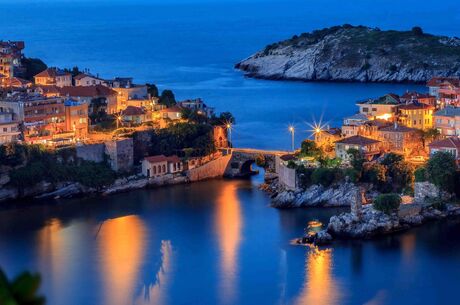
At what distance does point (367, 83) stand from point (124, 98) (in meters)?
18.8

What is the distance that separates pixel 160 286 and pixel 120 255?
5.88ft

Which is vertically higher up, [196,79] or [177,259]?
[196,79]

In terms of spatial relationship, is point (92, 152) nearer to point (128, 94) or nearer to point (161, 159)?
point (161, 159)

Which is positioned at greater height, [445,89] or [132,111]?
[445,89]

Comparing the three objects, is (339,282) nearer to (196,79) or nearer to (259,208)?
(259,208)

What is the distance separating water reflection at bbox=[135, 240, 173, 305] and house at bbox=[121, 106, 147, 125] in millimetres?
7985

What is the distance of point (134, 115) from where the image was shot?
20.8m

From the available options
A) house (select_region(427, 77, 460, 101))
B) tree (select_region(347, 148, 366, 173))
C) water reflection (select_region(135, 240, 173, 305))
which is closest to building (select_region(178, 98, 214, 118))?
house (select_region(427, 77, 460, 101))

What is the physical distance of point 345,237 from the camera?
13414 millimetres

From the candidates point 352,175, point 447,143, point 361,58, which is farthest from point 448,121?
point 361,58

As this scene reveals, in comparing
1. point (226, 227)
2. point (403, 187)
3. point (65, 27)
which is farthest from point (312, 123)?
point (65, 27)

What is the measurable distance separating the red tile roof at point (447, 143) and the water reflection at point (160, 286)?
605cm

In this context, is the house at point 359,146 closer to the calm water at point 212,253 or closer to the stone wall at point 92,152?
the calm water at point 212,253

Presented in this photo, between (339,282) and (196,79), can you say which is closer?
(339,282)
